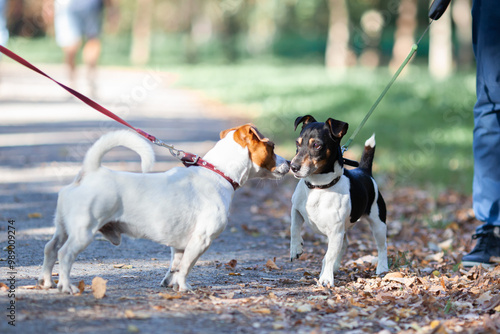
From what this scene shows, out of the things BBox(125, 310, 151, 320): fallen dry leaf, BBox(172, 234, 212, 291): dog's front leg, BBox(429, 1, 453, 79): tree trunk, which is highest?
BBox(429, 1, 453, 79): tree trunk

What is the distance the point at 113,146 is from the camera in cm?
385

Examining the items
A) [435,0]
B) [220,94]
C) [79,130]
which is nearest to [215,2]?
[220,94]

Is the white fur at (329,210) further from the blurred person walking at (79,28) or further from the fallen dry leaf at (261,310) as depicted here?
the blurred person walking at (79,28)

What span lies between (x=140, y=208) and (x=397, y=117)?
11.8 m

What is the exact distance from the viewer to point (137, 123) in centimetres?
1376

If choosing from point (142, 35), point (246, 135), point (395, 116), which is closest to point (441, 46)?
point (395, 116)

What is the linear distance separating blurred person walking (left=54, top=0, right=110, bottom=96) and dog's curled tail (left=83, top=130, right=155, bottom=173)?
11.9m

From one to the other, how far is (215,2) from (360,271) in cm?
4442

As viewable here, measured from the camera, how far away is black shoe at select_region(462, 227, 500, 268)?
17.3 ft

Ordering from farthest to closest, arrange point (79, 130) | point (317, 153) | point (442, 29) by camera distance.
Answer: point (442, 29) < point (79, 130) < point (317, 153)

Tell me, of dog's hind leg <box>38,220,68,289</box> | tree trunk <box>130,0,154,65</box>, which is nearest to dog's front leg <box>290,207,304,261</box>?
dog's hind leg <box>38,220,68,289</box>

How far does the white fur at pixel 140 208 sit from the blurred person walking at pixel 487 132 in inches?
92.8

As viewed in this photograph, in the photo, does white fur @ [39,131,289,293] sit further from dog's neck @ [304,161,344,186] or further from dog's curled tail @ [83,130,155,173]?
dog's neck @ [304,161,344,186]

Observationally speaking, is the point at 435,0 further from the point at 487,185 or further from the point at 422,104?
the point at 422,104
